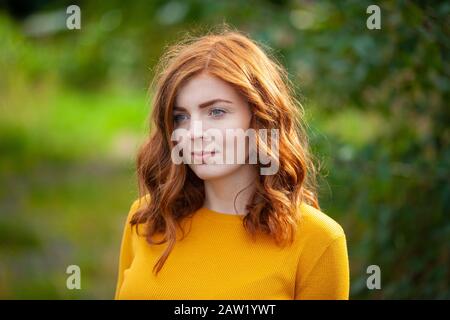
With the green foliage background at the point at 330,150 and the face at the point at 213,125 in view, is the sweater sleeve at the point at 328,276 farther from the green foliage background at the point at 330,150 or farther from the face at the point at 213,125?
the green foliage background at the point at 330,150

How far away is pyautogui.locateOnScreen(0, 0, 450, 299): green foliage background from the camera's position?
278 centimetres

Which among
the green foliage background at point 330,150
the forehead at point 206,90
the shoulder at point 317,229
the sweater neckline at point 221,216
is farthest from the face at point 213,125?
the green foliage background at point 330,150

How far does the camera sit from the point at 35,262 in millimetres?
4582

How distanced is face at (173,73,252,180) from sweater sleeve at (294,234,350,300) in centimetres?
33

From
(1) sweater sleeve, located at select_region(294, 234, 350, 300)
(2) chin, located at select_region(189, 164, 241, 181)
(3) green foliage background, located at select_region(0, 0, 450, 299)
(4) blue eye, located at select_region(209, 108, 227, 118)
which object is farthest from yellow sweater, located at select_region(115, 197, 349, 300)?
(3) green foliage background, located at select_region(0, 0, 450, 299)

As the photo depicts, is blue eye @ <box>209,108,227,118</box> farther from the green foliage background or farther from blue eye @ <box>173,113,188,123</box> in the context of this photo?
the green foliage background

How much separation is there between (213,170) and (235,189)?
104 mm

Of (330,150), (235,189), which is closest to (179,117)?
(235,189)

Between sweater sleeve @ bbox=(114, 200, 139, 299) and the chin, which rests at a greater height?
the chin

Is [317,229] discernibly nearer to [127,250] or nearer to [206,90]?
[206,90]

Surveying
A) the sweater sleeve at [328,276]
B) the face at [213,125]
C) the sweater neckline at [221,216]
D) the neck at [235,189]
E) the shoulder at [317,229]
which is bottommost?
the sweater sleeve at [328,276]

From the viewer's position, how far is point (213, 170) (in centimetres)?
183

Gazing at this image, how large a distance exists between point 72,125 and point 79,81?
1548 mm

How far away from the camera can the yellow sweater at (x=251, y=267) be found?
1.77 metres
